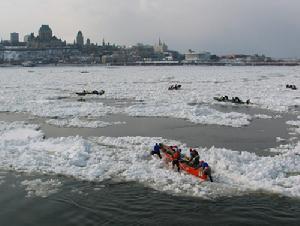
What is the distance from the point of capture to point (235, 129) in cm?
2400

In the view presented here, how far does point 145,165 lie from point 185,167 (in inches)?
66.8

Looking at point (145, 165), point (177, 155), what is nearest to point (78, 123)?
point (145, 165)

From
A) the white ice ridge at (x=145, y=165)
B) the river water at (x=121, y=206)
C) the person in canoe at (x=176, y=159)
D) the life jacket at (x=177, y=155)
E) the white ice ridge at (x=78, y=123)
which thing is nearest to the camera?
the river water at (x=121, y=206)

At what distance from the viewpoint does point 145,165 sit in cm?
1602

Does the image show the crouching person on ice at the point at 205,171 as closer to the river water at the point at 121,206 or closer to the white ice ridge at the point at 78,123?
the river water at the point at 121,206

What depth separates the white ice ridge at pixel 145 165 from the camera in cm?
1383

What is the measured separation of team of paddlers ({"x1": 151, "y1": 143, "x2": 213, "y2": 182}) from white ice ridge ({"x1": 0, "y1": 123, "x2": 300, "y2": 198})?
0.97ft

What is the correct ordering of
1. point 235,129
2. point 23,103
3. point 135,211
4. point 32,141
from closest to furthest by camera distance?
point 135,211 → point 32,141 → point 235,129 → point 23,103

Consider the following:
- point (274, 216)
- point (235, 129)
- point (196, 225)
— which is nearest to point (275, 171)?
point (274, 216)

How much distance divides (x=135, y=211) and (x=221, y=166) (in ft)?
16.7

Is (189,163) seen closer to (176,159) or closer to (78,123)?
(176,159)

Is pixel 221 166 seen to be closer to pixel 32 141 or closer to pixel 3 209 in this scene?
pixel 3 209

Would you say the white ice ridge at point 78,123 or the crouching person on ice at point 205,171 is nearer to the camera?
the crouching person on ice at point 205,171

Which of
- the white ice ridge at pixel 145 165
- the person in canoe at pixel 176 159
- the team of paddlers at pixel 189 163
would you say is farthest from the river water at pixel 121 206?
the person in canoe at pixel 176 159
